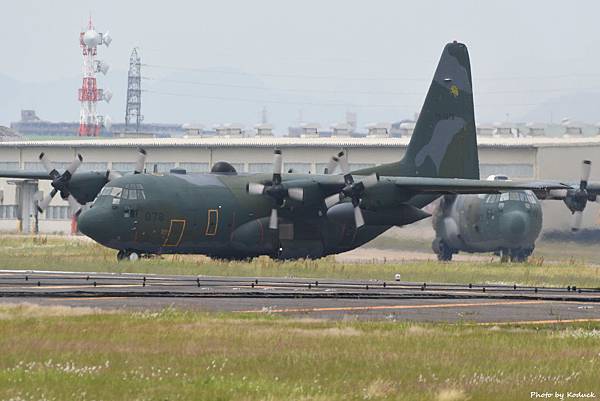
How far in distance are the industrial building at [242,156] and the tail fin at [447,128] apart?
2056 centimetres

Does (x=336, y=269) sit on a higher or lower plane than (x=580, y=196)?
lower

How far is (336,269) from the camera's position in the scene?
56062 millimetres

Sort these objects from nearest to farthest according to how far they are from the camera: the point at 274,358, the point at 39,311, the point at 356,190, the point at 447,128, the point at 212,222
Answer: the point at 274,358 < the point at 39,311 < the point at 356,190 < the point at 212,222 < the point at 447,128

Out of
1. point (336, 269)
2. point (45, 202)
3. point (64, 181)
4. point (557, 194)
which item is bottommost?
point (336, 269)

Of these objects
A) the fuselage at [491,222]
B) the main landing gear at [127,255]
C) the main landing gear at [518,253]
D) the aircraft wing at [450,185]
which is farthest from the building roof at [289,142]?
the main landing gear at [127,255]

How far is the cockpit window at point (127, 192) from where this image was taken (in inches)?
2119

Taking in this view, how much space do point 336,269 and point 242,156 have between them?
48450 millimetres

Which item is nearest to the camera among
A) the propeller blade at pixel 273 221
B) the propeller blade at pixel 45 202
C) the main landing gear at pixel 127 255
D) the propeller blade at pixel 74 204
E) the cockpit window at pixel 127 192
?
the cockpit window at pixel 127 192

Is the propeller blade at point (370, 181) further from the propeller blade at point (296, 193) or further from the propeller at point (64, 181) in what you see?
the propeller at point (64, 181)

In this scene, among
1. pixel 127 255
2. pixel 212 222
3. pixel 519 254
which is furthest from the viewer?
pixel 519 254

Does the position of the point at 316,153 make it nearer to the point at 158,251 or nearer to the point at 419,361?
the point at 158,251

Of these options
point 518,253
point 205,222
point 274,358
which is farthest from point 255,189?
point 274,358

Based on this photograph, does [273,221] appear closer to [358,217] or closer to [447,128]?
[358,217]

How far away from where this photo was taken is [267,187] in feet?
189
